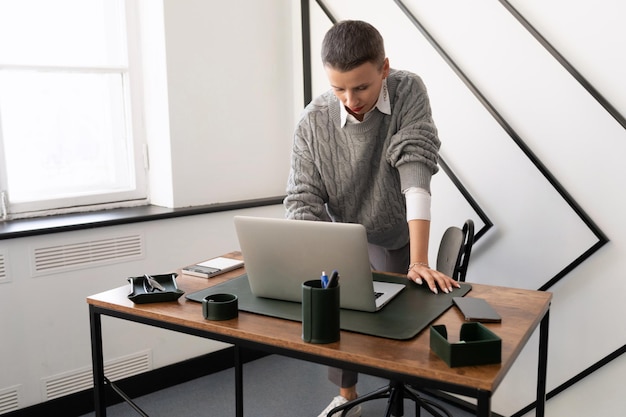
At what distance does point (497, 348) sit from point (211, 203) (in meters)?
2.17

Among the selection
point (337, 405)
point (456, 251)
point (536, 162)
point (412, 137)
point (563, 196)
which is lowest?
point (337, 405)

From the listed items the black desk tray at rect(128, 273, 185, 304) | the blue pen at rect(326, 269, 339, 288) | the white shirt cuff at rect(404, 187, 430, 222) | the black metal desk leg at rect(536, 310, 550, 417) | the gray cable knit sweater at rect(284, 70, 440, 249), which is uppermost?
the gray cable knit sweater at rect(284, 70, 440, 249)

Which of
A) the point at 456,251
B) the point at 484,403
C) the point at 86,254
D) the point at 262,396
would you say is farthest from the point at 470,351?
the point at 86,254

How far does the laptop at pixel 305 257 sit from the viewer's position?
4.66 ft

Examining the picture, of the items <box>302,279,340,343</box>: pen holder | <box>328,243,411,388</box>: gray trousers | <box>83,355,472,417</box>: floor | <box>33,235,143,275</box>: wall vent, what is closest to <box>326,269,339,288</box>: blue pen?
<box>302,279,340,343</box>: pen holder

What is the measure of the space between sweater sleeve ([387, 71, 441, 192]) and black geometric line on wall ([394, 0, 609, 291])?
59cm

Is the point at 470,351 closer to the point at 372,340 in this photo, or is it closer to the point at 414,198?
the point at 372,340

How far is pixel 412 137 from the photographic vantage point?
74.2 inches

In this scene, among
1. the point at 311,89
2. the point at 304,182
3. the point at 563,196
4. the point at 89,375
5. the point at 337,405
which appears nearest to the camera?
the point at 304,182

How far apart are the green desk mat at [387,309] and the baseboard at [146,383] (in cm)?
134

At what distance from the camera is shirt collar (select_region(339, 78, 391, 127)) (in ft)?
6.35

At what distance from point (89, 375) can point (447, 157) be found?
1906 millimetres

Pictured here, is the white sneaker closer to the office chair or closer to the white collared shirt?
the office chair

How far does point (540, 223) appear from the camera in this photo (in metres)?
2.39
